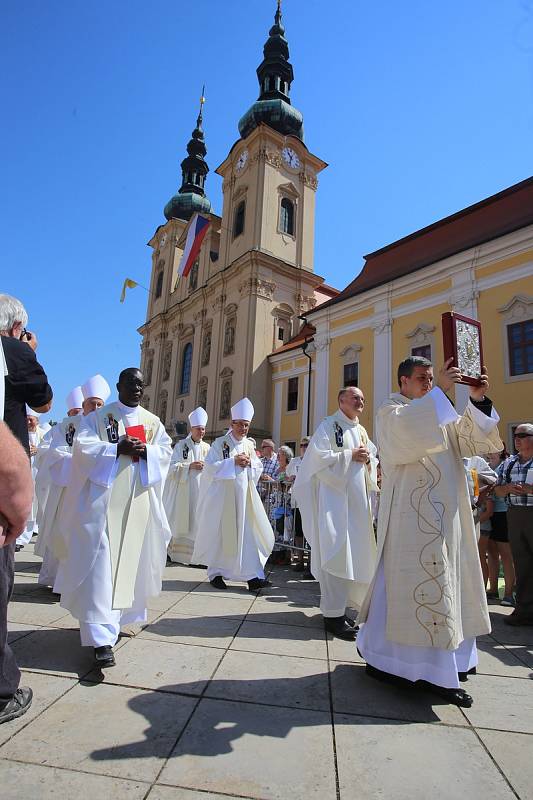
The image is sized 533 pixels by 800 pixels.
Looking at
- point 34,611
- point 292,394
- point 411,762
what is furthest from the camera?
point 292,394

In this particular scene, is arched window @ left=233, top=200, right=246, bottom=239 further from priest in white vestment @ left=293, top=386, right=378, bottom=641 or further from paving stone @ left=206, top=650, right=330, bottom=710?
paving stone @ left=206, top=650, right=330, bottom=710

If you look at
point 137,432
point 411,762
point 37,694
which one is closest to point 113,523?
point 137,432

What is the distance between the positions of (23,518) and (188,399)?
3240 centimetres

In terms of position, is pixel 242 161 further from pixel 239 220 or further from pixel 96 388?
pixel 96 388

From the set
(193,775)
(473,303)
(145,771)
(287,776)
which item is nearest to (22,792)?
(145,771)

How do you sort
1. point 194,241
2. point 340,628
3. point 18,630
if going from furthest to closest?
point 194,241 → point 340,628 → point 18,630

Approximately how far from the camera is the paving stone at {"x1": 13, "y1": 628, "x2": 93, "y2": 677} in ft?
9.78

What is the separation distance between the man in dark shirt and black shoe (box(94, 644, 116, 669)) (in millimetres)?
515

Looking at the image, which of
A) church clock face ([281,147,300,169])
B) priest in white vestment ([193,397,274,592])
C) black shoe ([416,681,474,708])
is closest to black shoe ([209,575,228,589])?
priest in white vestment ([193,397,274,592])

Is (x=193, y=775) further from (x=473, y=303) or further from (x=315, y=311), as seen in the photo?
(x=315, y=311)

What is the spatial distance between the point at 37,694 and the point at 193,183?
51225 millimetres

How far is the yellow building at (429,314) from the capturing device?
15.2 metres

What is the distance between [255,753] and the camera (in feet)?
6.91

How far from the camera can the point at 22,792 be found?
1773mm
